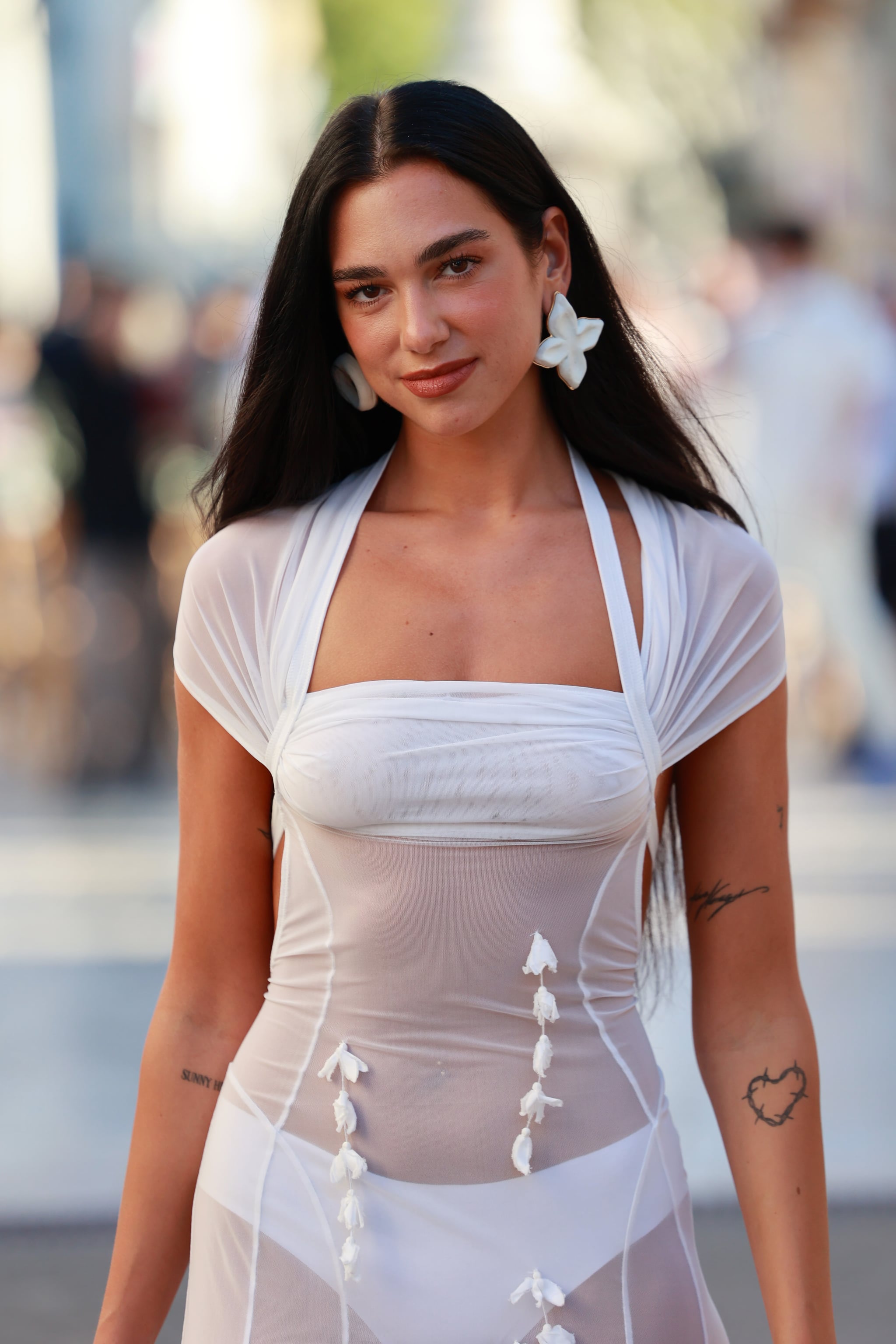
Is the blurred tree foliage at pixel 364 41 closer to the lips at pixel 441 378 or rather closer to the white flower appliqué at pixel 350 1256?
the lips at pixel 441 378

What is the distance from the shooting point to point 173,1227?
5.00 ft

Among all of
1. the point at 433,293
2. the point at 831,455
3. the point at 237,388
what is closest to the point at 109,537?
the point at 831,455

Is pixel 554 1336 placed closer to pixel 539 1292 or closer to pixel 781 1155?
pixel 539 1292

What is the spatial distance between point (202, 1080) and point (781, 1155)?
54cm

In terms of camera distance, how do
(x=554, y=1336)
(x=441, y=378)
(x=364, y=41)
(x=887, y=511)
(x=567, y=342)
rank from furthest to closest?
1. (x=364, y=41)
2. (x=887, y=511)
3. (x=567, y=342)
4. (x=441, y=378)
5. (x=554, y=1336)

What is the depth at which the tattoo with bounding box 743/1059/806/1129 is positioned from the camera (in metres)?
1.48

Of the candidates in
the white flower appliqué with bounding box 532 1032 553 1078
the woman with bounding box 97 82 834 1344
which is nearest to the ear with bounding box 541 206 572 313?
the woman with bounding box 97 82 834 1344

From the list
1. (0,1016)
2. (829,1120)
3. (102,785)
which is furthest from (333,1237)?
(102,785)

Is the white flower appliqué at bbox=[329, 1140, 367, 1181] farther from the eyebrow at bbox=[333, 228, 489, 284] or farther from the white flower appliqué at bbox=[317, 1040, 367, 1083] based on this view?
the eyebrow at bbox=[333, 228, 489, 284]

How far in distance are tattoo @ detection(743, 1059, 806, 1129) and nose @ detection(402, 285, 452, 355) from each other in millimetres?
720

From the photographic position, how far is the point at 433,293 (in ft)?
4.73

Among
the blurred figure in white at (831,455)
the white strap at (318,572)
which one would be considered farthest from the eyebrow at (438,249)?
the blurred figure in white at (831,455)

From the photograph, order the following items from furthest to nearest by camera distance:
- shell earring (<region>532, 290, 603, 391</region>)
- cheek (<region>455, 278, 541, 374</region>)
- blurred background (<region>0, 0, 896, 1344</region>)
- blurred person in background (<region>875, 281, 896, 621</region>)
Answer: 1. blurred person in background (<region>875, 281, 896, 621</region>)
2. blurred background (<region>0, 0, 896, 1344</region>)
3. shell earring (<region>532, 290, 603, 391</region>)
4. cheek (<region>455, 278, 541, 374</region>)

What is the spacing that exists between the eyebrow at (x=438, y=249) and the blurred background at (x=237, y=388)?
0.36 metres
